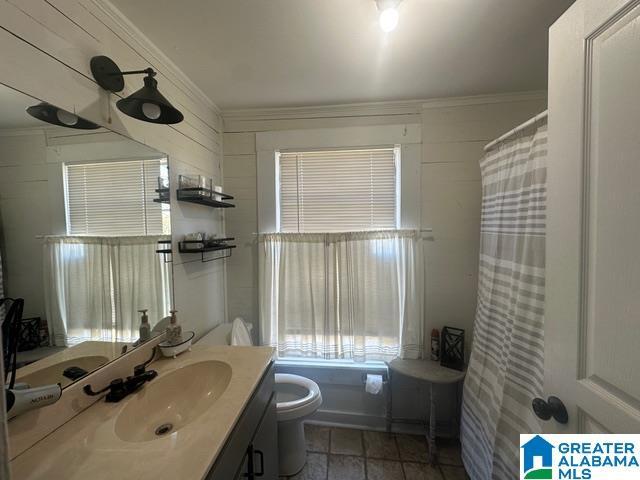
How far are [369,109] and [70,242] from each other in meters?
1.82

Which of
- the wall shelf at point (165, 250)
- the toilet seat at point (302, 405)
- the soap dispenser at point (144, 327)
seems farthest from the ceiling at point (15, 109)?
the toilet seat at point (302, 405)

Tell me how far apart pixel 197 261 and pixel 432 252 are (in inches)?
63.5

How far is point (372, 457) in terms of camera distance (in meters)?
1.65

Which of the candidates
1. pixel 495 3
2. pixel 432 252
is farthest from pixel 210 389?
pixel 495 3

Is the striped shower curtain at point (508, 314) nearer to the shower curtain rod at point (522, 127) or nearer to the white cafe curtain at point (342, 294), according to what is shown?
the shower curtain rod at point (522, 127)

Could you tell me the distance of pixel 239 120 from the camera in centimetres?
195

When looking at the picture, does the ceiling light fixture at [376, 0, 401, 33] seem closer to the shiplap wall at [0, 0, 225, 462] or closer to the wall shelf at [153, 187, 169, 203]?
the shiplap wall at [0, 0, 225, 462]

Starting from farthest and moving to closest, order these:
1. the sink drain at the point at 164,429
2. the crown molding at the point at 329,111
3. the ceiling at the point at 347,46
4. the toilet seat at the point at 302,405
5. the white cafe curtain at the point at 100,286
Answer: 1. the crown molding at the point at 329,111
2. the toilet seat at the point at 302,405
3. the ceiling at the point at 347,46
4. the sink drain at the point at 164,429
5. the white cafe curtain at the point at 100,286

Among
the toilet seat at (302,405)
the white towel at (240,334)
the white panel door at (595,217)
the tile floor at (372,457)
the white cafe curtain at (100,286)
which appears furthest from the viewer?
the white towel at (240,334)

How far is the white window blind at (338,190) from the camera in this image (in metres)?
1.88

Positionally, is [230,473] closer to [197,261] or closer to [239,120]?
[197,261]

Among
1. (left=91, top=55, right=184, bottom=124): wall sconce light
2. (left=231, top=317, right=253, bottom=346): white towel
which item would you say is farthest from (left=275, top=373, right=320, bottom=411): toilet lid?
(left=91, top=55, right=184, bottom=124): wall sconce light

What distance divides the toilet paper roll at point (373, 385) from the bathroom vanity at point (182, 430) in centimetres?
73

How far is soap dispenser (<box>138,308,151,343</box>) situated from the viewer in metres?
1.16
